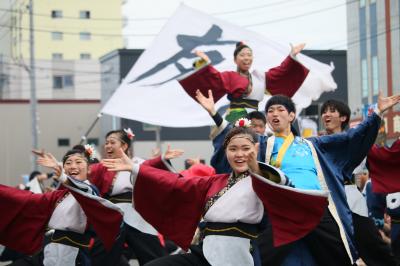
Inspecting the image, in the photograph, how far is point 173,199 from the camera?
6465 millimetres

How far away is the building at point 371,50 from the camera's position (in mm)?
15677

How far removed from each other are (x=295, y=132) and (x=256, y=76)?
2.04 m

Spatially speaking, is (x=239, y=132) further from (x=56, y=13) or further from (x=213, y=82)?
(x=56, y=13)

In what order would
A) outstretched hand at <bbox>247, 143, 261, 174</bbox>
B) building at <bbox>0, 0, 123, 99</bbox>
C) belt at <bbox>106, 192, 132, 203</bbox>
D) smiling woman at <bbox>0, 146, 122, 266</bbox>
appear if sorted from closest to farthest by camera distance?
outstretched hand at <bbox>247, 143, 261, 174</bbox>, smiling woman at <bbox>0, 146, 122, 266</bbox>, belt at <bbox>106, 192, 132, 203</bbox>, building at <bbox>0, 0, 123, 99</bbox>

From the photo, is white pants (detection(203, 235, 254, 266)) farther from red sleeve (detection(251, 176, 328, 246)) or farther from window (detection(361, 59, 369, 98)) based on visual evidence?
window (detection(361, 59, 369, 98))

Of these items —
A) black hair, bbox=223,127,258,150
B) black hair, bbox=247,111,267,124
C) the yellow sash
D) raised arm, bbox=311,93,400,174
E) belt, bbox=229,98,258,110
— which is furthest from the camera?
belt, bbox=229,98,258,110

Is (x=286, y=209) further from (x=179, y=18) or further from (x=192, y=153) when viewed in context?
(x=192, y=153)

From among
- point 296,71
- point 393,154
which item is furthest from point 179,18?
point 393,154

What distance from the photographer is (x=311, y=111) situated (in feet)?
59.6

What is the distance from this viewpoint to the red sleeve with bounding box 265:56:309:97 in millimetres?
9125

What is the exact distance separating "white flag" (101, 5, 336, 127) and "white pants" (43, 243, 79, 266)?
368cm

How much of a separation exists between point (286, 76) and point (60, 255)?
10.4ft

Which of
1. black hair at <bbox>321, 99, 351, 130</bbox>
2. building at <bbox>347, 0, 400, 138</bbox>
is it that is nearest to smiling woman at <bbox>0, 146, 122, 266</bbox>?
black hair at <bbox>321, 99, 351, 130</bbox>

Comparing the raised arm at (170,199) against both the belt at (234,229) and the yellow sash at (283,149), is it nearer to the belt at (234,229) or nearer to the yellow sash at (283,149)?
the belt at (234,229)
